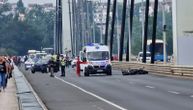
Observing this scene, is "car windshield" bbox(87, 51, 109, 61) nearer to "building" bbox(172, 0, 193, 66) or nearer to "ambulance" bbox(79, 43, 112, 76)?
"ambulance" bbox(79, 43, 112, 76)

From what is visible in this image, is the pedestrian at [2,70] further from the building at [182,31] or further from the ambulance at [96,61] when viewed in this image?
the building at [182,31]

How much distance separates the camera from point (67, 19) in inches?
7121

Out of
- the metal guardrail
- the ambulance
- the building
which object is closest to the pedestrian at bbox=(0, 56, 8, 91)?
the metal guardrail

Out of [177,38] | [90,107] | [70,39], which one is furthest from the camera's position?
[70,39]

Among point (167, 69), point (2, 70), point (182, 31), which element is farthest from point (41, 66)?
point (2, 70)

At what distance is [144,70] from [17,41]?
13662 centimetres

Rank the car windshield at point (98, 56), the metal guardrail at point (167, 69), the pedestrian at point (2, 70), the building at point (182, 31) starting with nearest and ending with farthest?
the pedestrian at point (2, 70) < the metal guardrail at point (167, 69) < the car windshield at point (98, 56) < the building at point (182, 31)

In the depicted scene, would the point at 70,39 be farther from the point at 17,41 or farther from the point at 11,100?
the point at 11,100

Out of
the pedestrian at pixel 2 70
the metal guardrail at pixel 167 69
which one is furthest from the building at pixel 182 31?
the pedestrian at pixel 2 70

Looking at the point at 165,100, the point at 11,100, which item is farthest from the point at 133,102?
the point at 11,100

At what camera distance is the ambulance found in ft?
186

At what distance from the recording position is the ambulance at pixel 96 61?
56.6 meters

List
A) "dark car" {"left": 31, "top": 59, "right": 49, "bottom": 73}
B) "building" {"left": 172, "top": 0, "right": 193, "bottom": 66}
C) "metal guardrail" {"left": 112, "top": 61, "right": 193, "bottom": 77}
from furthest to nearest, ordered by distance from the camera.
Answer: "dark car" {"left": 31, "top": 59, "right": 49, "bottom": 73}
"building" {"left": 172, "top": 0, "right": 193, "bottom": 66}
"metal guardrail" {"left": 112, "top": 61, "right": 193, "bottom": 77}

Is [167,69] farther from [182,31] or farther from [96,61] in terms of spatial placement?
[182,31]
